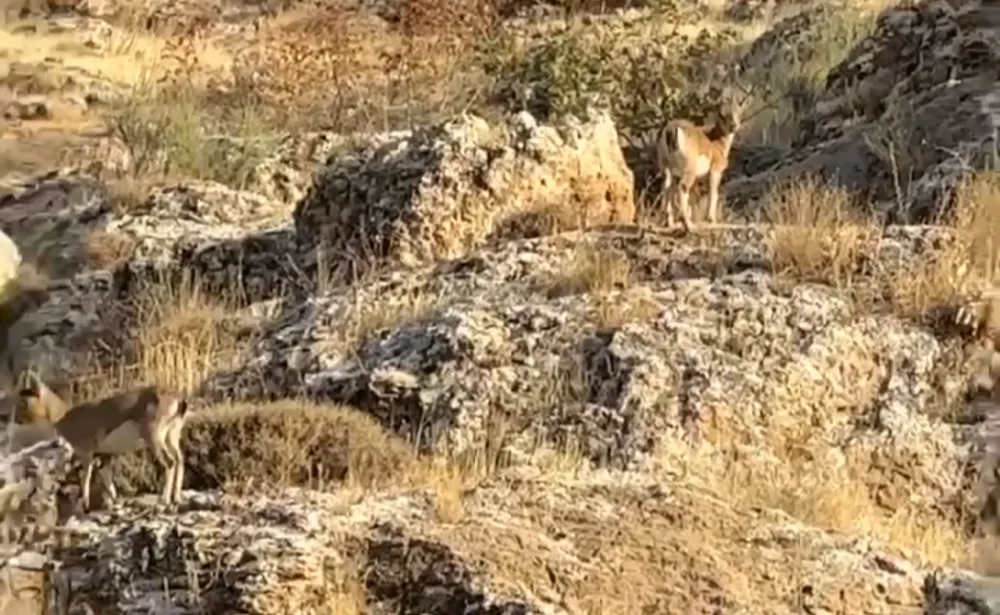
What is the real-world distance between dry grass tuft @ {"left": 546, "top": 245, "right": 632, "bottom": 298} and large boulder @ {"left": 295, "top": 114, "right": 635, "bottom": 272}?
1.32 metres

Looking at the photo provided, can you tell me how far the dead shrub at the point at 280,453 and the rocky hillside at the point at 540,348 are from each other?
20mm

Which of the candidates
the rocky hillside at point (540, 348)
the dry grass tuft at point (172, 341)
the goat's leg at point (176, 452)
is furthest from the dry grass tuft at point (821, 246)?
the goat's leg at point (176, 452)

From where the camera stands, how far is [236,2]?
31.2m

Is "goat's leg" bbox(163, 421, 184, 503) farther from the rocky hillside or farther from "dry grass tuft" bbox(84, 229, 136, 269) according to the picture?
"dry grass tuft" bbox(84, 229, 136, 269)

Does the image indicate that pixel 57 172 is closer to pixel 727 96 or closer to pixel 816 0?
pixel 727 96

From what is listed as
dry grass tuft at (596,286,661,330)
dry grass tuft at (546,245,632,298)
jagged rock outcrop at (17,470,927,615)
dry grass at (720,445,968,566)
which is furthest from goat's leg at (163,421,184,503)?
dry grass tuft at (546,245,632,298)

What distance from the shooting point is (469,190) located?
508 inches

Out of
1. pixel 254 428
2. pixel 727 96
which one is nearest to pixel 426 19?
pixel 727 96

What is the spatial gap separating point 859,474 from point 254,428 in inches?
110

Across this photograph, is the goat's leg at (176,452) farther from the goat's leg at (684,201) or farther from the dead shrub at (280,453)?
the goat's leg at (684,201)

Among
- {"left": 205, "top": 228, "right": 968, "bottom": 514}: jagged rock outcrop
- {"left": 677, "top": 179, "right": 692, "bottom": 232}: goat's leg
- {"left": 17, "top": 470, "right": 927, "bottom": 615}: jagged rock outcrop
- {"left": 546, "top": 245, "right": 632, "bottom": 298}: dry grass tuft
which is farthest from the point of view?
{"left": 677, "top": 179, "right": 692, "bottom": 232}: goat's leg

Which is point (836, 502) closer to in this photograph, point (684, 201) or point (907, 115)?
point (684, 201)

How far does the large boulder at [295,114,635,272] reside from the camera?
12.8 metres

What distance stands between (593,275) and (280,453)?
2.73 meters
